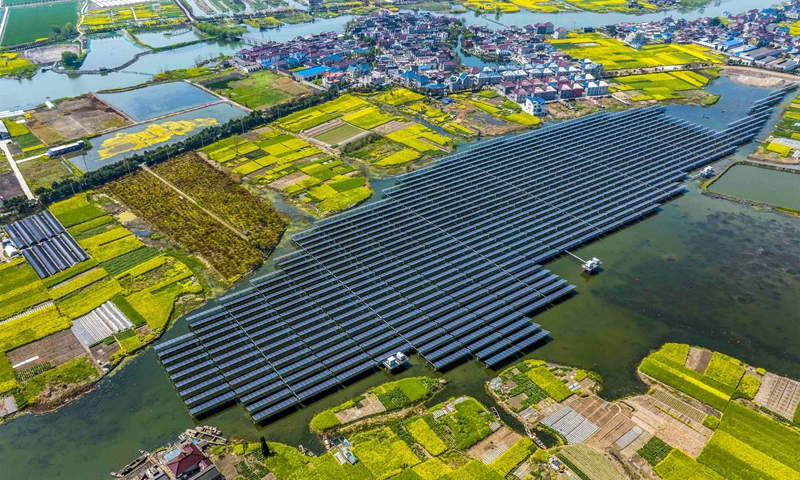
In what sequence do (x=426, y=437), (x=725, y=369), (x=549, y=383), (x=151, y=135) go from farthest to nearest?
(x=151, y=135) → (x=725, y=369) → (x=549, y=383) → (x=426, y=437)

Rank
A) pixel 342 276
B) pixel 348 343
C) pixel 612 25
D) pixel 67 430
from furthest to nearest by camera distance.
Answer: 1. pixel 612 25
2. pixel 342 276
3. pixel 348 343
4. pixel 67 430

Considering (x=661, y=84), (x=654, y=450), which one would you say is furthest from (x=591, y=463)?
(x=661, y=84)

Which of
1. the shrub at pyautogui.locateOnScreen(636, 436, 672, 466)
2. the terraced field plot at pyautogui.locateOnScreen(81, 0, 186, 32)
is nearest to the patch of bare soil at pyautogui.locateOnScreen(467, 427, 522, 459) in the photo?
the shrub at pyautogui.locateOnScreen(636, 436, 672, 466)

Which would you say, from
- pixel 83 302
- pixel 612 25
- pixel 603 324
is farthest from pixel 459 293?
pixel 612 25

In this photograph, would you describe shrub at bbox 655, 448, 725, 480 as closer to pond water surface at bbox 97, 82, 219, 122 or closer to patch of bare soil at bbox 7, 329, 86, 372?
patch of bare soil at bbox 7, 329, 86, 372

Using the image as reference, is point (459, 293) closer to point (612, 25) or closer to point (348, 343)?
point (348, 343)

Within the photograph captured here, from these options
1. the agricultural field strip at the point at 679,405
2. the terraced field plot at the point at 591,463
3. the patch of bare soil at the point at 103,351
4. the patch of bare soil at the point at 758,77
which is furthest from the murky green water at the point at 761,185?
the patch of bare soil at the point at 103,351

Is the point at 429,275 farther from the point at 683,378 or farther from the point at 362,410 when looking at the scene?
the point at 683,378
